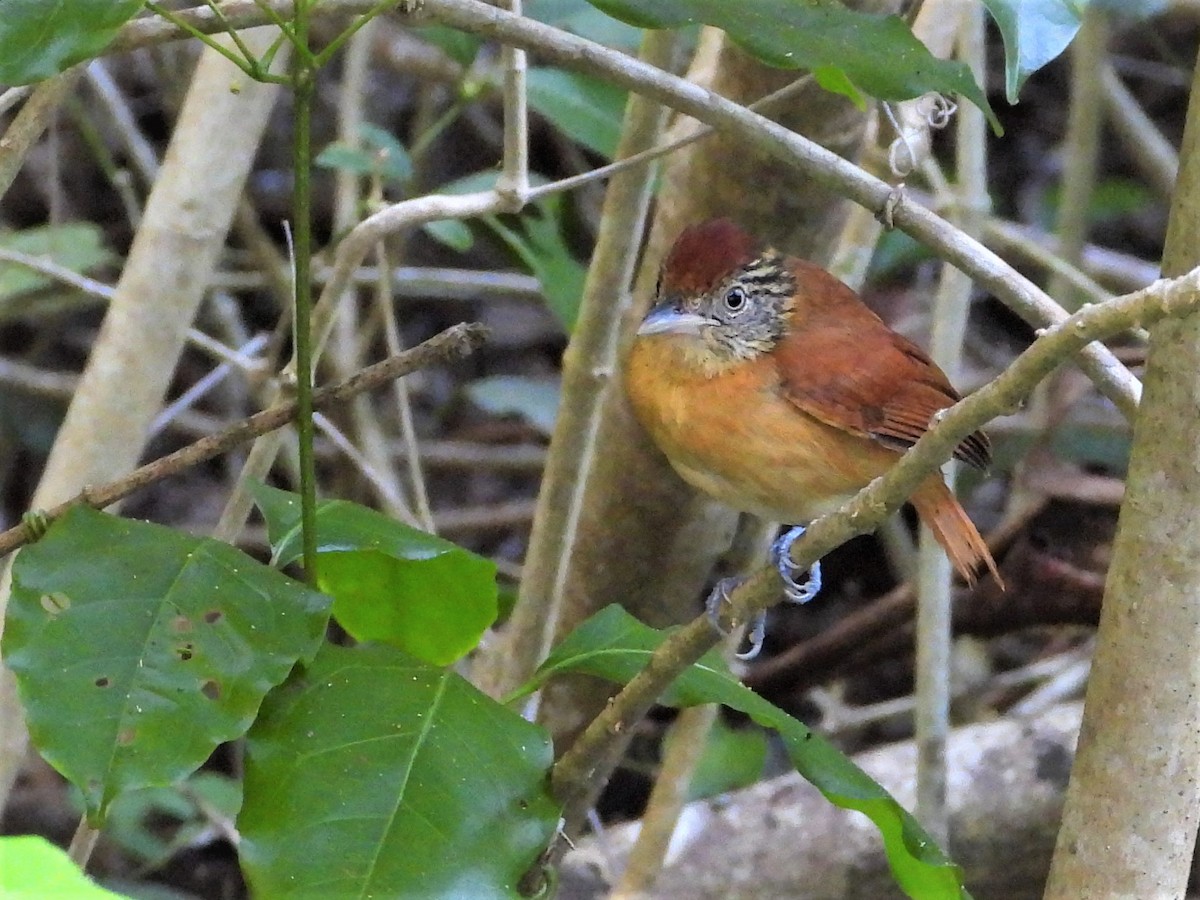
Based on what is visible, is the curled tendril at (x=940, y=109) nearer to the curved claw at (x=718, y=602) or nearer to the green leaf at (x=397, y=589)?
the curved claw at (x=718, y=602)

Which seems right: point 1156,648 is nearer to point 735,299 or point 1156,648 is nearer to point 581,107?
point 735,299

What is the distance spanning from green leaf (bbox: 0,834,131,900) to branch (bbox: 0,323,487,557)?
0.80 metres

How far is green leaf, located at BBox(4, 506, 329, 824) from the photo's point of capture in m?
1.16

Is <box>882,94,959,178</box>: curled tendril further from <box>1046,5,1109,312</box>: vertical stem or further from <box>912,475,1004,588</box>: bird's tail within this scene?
<box>1046,5,1109,312</box>: vertical stem

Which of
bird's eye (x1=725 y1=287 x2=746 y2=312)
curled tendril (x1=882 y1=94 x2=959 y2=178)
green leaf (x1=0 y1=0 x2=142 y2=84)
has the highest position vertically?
green leaf (x1=0 y1=0 x2=142 y2=84)

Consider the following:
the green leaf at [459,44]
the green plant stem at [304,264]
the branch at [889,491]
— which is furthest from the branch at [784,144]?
the green leaf at [459,44]

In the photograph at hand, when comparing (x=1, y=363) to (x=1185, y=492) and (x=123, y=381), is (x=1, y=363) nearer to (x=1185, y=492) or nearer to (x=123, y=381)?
(x=123, y=381)

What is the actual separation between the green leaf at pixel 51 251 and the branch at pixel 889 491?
2028 millimetres

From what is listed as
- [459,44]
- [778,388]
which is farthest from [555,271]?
[778,388]

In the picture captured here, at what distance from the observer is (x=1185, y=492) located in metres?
1.35

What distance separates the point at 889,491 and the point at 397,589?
602 millimetres

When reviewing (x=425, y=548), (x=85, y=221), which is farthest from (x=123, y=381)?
(x=85, y=221)

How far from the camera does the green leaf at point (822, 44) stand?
1307 millimetres

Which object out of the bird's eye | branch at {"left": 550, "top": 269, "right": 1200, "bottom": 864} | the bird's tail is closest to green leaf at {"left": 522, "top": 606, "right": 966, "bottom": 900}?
branch at {"left": 550, "top": 269, "right": 1200, "bottom": 864}
